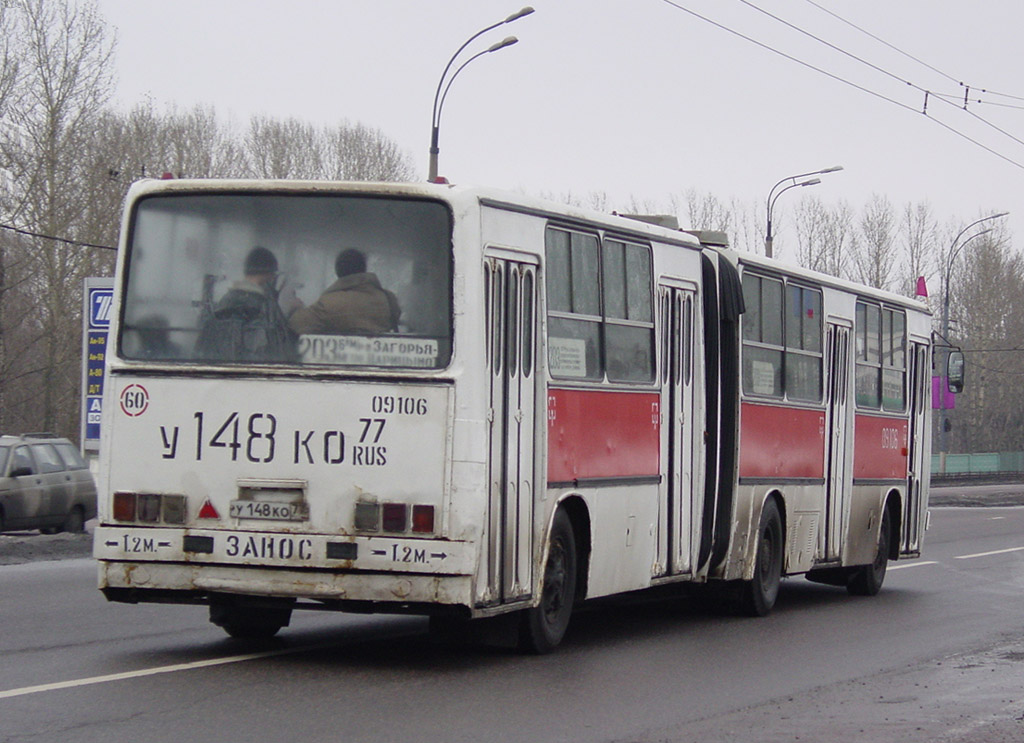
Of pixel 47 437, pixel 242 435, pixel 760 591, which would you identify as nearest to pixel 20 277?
pixel 47 437

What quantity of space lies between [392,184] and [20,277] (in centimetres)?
4132

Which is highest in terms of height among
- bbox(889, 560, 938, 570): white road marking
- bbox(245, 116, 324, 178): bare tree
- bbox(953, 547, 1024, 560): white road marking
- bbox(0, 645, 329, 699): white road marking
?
bbox(245, 116, 324, 178): bare tree

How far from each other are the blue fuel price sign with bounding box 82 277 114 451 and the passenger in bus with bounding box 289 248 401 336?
14.0 metres

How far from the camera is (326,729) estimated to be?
7539 millimetres

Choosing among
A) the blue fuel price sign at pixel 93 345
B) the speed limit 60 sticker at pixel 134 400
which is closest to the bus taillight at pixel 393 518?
the speed limit 60 sticker at pixel 134 400

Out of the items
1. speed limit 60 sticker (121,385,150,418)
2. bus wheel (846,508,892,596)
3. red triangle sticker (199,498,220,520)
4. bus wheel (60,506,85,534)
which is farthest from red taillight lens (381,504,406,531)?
bus wheel (60,506,85,534)

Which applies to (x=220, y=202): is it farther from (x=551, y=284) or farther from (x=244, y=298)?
(x=551, y=284)

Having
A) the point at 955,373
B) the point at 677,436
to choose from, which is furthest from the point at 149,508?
the point at 955,373

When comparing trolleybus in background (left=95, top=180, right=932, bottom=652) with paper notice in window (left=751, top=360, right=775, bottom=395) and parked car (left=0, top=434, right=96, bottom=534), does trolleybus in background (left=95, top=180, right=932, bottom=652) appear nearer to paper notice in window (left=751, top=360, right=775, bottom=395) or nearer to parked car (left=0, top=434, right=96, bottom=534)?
paper notice in window (left=751, top=360, right=775, bottom=395)

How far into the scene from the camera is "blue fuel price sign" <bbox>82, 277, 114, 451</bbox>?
23453mm

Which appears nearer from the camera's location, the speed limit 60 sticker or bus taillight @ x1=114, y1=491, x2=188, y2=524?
bus taillight @ x1=114, y1=491, x2=188, y2=524

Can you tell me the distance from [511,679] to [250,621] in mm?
2128

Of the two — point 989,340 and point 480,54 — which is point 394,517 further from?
point 989,340

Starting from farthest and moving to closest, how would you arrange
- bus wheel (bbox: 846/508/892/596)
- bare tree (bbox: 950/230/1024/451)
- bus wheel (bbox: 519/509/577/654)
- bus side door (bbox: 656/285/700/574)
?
1. bare tree (bbox: 950/230/1024/451)
2. bus wheel (bbox: 846/508/892/596)
3. bus side door (bbox: 656/285/700/574)
4. bus wheel (bbox: 519/509/577/654)
